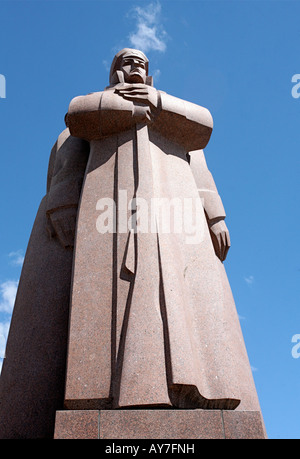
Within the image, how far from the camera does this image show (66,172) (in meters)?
7.45

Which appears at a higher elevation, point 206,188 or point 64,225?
point 206,188

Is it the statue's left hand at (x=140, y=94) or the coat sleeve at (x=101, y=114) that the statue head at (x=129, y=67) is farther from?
the coat sleeve at (x=101, y=114)

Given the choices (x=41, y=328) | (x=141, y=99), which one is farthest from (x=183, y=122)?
(x=41, y=328)

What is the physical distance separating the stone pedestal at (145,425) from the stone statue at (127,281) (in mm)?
161

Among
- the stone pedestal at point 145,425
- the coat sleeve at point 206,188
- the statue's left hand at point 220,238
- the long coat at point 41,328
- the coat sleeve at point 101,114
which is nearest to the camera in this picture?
the stone pedestal at point 145,425

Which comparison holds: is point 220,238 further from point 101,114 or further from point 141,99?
point 101,114

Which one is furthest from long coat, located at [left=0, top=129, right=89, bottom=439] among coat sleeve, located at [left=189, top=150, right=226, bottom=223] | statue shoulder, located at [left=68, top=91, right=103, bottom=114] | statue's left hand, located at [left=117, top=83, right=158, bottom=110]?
coat sleeve, located at [left=189, top=150, right=226, bottom=223]

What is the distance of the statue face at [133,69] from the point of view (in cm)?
794

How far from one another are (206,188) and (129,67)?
286cm

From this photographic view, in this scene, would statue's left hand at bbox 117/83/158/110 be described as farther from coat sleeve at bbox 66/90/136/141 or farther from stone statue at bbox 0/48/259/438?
coat sleeve at bbox 66/90/136/141

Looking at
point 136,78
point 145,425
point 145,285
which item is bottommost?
point 145,425

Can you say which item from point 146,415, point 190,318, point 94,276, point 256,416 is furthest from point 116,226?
point 256,416

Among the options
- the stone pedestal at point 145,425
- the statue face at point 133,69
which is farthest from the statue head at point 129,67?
the stone pedestal at point 145,425
